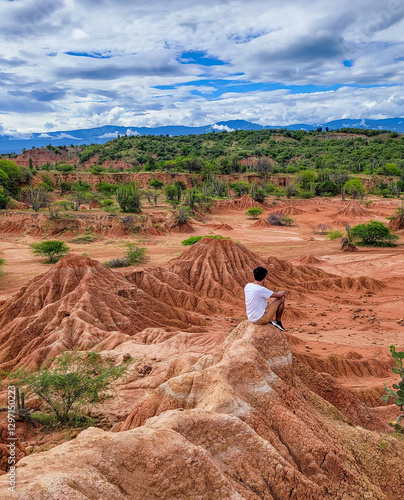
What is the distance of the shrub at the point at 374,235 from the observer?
3862 centimetres

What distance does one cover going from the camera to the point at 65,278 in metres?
17.7

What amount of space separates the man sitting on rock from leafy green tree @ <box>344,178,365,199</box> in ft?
206

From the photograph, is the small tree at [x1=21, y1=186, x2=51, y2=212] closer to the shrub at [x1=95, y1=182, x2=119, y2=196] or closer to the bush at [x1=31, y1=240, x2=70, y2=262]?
the shrub at [x1=95, y1=182, x2=119, y2=196]

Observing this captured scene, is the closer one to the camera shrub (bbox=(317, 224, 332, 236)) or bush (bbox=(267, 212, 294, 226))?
shrub (bbox=(317, 224, 332, 236))

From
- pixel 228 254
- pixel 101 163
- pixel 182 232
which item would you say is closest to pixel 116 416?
pixel 228 254

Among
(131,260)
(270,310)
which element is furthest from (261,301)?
(131,260)

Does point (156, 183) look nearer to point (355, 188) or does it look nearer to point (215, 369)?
point (355, 188)

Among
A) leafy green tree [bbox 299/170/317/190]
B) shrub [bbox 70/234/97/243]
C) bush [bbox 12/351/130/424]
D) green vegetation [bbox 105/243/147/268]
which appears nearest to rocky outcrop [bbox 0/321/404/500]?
bush [bbox 12/351/130/424]

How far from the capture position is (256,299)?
6812 mm

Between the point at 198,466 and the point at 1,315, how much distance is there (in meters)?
15.1

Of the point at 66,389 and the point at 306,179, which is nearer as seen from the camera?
the point at 66,389

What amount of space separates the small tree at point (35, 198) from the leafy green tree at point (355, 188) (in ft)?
156

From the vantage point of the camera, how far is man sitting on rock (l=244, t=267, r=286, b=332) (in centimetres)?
665

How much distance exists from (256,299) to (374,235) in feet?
119
